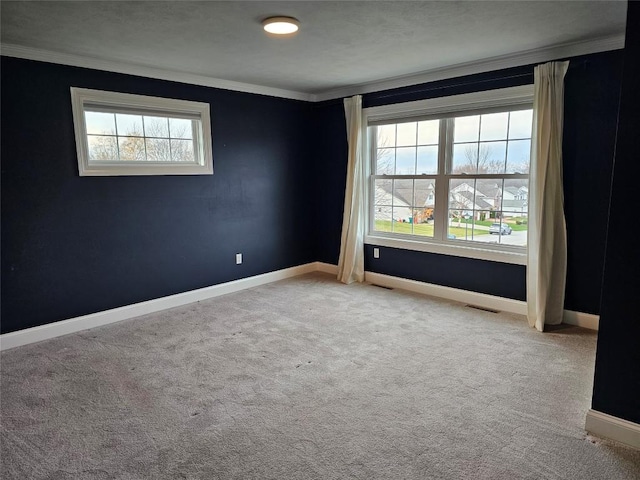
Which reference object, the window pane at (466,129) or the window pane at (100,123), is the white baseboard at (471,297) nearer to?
the window pane at (466,129)

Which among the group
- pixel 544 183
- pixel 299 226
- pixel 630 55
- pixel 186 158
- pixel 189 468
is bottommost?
pixel 189 468

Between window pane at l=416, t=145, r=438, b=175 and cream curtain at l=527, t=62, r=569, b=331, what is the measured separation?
1074 millimetres

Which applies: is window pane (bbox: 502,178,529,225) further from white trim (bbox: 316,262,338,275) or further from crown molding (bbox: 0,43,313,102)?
crown molding (bbox: 0,43,313,102)

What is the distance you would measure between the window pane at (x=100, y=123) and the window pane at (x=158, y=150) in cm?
35

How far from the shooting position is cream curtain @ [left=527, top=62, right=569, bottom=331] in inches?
133

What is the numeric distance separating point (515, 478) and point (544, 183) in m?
2.49

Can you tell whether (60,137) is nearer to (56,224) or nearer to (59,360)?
(56,224)

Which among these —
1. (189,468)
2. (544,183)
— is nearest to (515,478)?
(189,468)

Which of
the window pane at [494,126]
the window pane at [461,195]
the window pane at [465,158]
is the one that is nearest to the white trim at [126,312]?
the window pane at [461,195]

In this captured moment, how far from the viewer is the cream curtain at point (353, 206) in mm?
4867

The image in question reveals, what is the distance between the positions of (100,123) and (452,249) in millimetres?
3709

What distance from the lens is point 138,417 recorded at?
2324 millimetres

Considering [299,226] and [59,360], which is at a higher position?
[299,226]

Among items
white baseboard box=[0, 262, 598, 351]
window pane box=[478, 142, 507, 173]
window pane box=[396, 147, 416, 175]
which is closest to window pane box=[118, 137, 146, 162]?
white baseboard box=[0, 262, 598, 351]
